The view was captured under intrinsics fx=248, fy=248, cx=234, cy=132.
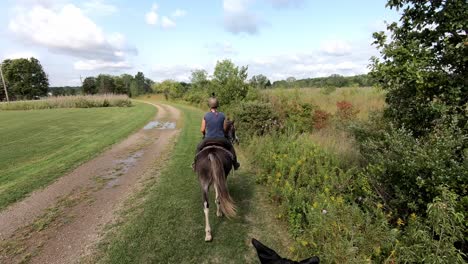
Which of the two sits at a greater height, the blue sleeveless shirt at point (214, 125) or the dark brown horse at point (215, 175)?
the blue sleeveless shirt at point (214, 125)

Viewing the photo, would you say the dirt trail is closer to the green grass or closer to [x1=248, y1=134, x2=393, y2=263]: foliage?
the green grass

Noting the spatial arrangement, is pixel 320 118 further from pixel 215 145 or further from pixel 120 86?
pixel 120 86

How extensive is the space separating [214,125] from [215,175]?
1.40 metres

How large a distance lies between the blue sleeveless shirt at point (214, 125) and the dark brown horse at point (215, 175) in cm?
44

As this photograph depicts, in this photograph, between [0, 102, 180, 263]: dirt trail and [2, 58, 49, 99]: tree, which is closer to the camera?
[0, 102, 180, 263]: dirt trail

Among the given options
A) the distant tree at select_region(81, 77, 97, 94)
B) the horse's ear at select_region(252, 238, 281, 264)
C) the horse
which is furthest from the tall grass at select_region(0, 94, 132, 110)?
the distant tree at select_region(81, 77, 97, 94)

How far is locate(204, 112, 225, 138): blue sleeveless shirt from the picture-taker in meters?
5.93

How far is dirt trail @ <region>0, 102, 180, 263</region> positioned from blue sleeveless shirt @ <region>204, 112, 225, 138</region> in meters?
2.95

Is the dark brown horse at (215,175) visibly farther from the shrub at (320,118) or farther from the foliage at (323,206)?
the shrub at (320,118)

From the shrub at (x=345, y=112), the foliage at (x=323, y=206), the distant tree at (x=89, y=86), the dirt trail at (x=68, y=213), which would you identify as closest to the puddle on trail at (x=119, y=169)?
the dirt trail at (x=68, y=213)

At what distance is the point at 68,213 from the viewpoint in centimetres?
582

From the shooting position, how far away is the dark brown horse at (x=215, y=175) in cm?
491

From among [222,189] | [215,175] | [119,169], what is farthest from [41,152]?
[222,189]

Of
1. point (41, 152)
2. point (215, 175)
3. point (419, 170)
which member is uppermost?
point (419, 170)
